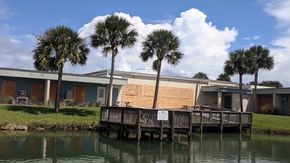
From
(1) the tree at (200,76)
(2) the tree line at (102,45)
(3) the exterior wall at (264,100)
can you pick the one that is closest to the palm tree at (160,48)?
(2) the tree line at (102,45)

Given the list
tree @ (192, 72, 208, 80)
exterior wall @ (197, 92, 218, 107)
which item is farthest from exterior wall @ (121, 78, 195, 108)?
tree @ (192, 72, 208, 80)

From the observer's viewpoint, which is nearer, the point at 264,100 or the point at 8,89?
the point at 8,89

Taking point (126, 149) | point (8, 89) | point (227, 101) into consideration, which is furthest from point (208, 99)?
point (126, 149)

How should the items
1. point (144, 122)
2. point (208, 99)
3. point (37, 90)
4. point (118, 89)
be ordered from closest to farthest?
1. point (144, 122)
2. point (37, 90)
3. point (118, 89)
4. point (208, 99)

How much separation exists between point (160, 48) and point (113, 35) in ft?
18.4

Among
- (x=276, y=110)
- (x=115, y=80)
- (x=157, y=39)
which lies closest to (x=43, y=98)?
(x=115, y=80)

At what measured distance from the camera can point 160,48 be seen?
42469 millimetres

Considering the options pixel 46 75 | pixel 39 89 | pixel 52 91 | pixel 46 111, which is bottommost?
pixel 46 111

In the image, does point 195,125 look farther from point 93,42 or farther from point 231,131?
point 93,42

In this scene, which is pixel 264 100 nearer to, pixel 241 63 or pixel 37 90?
pixel 241 63

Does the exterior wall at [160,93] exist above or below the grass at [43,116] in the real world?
above

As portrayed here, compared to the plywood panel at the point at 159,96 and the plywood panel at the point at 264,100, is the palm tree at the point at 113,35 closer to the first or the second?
the plywood panel at the point at 159,96

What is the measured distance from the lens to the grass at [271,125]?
3988 centimetres

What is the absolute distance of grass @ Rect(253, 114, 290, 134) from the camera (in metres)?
39.9
